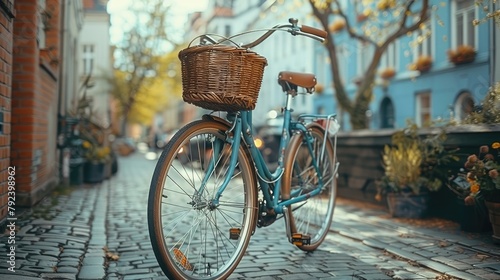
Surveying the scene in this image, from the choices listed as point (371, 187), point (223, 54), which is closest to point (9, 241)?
point (223, 54)

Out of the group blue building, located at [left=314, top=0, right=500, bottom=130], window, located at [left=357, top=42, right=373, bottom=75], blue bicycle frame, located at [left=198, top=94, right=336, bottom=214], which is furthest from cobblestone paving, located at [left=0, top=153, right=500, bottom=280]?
window, located at [left=357, top=42, right=373, bottom=75]

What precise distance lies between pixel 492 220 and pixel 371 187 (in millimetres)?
3210

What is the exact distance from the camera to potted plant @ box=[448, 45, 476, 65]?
15727 mm

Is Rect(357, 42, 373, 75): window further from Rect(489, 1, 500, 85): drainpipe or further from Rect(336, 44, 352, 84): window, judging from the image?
Rect(489, 1, 500, 85): drainpipe

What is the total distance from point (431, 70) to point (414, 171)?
13035 mm

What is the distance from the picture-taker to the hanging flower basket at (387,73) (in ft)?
68.2

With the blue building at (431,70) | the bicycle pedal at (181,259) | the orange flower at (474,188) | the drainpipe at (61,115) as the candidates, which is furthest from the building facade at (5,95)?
the blue building at (431,70)

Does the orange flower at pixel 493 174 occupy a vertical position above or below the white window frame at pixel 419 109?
below

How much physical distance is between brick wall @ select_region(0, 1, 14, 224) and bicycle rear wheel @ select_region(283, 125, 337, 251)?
215 cm

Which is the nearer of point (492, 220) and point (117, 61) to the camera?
point (492, 220)

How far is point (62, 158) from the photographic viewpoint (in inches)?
352

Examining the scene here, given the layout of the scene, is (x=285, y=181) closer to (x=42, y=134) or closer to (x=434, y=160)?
(x=434, y=160)

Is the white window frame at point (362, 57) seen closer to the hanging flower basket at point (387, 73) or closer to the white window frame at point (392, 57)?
the white window frame at point (392, 57)

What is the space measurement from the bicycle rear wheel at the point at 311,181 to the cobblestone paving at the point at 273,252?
20 centimetres
